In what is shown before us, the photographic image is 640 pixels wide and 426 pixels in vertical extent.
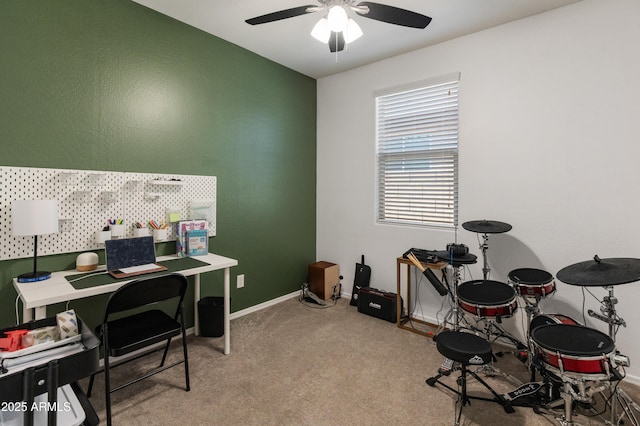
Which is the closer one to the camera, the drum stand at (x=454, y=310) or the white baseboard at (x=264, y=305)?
the drum stand at (x=454, y=310)

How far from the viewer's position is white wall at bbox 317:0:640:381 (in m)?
2.26

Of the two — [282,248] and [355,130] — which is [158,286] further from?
[355,130]

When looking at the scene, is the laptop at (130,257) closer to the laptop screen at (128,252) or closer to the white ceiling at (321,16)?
the laptop screen at (128,252)

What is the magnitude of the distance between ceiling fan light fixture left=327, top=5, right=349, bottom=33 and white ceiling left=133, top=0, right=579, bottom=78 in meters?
0.52

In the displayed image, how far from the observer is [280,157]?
370 centimetres

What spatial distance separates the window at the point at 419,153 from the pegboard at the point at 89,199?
6.38 ft

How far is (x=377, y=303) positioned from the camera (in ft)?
10.8

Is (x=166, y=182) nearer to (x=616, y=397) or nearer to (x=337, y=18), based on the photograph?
(x=337, y=18)

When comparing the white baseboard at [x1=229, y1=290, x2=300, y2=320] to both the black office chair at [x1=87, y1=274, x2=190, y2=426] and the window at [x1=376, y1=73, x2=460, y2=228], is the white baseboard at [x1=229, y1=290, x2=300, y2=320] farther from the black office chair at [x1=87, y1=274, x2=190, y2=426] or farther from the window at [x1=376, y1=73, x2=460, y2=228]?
the window at [x1=376, y1=73, x2=460, y2=228]

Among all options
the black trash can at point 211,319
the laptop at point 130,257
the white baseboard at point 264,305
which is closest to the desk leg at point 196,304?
the black trash can at point 211,319

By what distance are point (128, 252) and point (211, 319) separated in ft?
3.03

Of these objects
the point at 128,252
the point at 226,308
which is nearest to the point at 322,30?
the point at 128,252

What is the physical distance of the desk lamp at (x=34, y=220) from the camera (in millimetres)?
1834

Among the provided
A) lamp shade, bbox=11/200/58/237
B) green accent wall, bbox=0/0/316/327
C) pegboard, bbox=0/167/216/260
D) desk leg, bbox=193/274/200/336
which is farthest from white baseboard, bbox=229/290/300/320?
lamp shade, bbox=11/200/58/237
